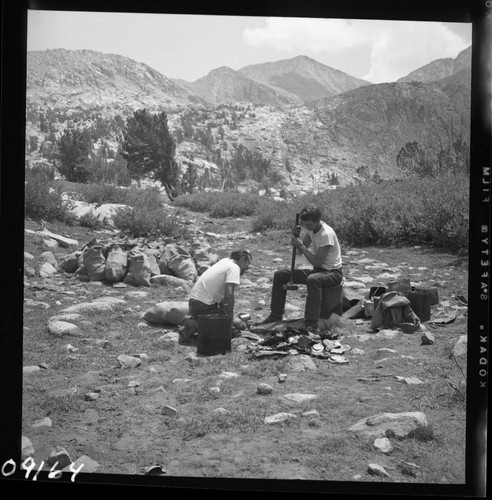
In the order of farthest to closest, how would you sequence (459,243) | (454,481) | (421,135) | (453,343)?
(421,135)
(459,243)
(453,343)
(454,481)

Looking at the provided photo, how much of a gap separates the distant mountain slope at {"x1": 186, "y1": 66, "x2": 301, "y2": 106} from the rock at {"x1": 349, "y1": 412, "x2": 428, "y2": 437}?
252 centimetres

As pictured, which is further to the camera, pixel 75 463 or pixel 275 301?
pixel 275 301

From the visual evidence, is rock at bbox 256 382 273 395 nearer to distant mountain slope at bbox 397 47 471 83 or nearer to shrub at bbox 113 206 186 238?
shrub at bbox 113 206 186 238

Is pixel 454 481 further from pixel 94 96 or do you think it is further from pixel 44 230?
pixel 94 96

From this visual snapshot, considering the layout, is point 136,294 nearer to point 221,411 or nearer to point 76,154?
point 76,154

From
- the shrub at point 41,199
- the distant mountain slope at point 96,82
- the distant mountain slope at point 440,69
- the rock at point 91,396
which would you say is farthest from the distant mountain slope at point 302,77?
the rock at point 91,396

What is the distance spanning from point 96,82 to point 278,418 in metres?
2.80

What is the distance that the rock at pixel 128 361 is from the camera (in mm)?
4641

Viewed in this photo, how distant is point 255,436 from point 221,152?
227 cm

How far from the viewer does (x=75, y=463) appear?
13.4ft

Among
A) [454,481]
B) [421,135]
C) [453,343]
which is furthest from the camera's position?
[421,135]

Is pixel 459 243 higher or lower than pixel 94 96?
lower

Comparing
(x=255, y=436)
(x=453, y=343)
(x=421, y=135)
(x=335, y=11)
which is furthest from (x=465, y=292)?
(x=335, y=11)

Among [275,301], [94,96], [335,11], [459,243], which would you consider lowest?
[275,301]
